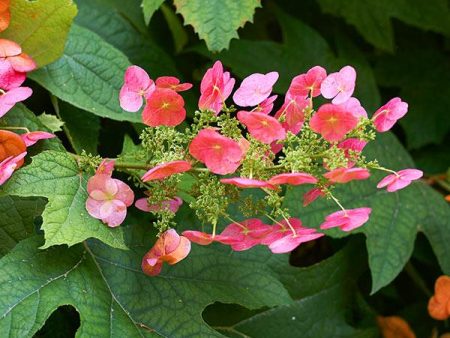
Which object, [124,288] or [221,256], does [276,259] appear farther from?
[124,288]

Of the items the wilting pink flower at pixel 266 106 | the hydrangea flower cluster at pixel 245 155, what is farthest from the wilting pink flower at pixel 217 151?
the wilting pink flower at pixel 266 106

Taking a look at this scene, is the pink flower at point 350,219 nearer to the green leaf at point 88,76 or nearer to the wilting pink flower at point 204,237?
the wilting pink flower at point 204,237

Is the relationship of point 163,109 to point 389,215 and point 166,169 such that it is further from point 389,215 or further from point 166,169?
point 389,215

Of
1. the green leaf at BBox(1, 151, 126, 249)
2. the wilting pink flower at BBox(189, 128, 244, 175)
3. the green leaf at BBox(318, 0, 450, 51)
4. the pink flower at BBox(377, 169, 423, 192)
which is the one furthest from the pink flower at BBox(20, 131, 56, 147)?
the green leaf at BBox(318, 0, 450, 51)

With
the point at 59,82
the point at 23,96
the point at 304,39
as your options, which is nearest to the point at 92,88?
the point at 59,82

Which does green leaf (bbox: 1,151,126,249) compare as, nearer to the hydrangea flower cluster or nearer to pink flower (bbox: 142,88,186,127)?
the hydrangea flower cluster
